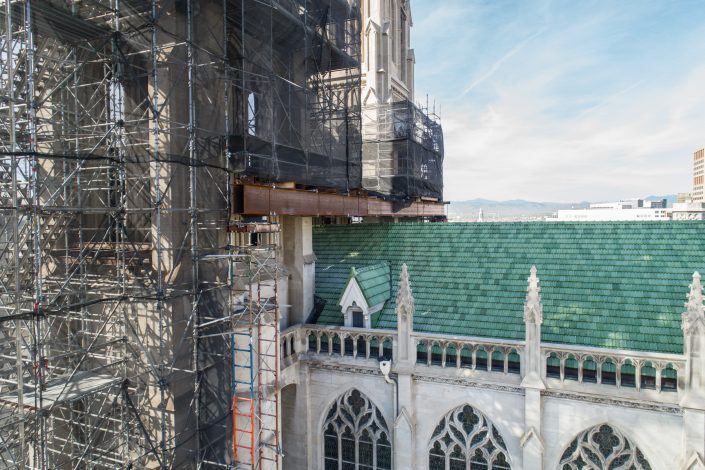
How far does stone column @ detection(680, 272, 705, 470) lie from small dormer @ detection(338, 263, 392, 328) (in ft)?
35.4

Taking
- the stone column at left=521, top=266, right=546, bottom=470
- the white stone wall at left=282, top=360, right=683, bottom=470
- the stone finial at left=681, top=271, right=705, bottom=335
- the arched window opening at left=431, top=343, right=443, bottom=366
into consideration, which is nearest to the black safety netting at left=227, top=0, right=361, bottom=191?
the arched window opening at left=431, top=343, right=443, bottom=366

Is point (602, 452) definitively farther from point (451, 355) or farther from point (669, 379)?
point (451, 355)

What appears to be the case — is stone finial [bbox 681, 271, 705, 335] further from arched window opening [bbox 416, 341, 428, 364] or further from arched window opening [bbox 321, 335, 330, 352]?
arched window opening [bbox 321, 335, 330, 352]

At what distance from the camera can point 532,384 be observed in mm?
16328

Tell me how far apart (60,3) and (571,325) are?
808 inches

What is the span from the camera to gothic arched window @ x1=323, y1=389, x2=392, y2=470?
61.9 feet

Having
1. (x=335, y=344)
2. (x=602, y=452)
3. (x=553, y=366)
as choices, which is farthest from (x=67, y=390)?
(x=602, y=452)

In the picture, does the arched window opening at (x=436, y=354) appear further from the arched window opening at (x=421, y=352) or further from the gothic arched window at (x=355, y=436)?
the gothic arched window at (x=355, y=436)

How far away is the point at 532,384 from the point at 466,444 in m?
3.47

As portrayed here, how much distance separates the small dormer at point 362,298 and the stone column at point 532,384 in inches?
242

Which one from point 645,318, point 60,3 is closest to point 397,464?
point 645,318

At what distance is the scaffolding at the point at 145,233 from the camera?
14195 millimetres

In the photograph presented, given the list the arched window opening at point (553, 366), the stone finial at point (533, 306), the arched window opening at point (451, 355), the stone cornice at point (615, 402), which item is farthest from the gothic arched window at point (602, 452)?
the arched window opening at point (451, 355)

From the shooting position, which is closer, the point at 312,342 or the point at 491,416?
the point at 491,416
